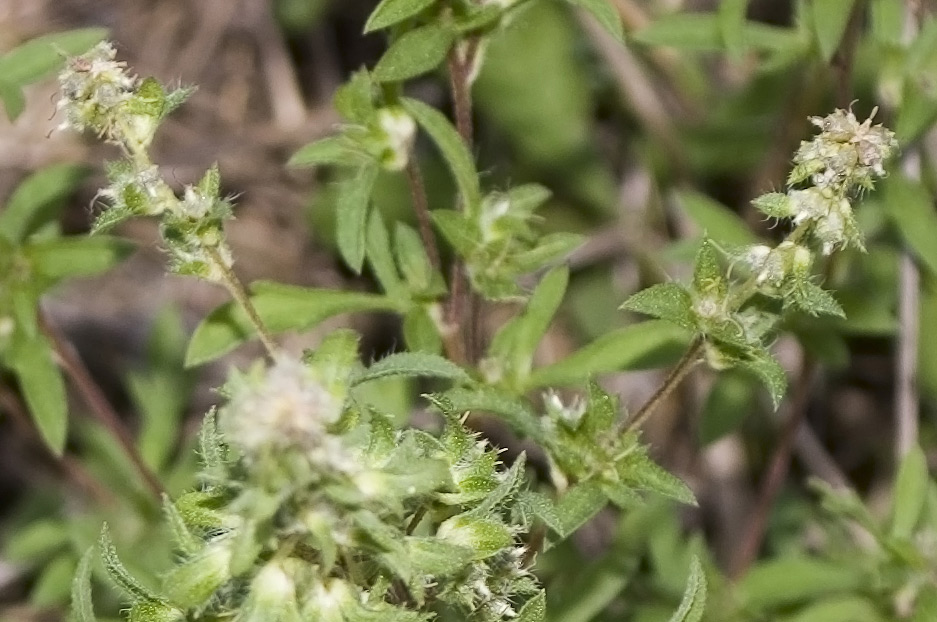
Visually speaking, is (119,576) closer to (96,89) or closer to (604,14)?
(96,89)

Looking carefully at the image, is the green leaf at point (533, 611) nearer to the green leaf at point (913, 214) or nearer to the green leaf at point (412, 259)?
the green leaf at point (412, 259)

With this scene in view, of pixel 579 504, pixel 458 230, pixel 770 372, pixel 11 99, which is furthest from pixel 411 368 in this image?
pixel 11 99

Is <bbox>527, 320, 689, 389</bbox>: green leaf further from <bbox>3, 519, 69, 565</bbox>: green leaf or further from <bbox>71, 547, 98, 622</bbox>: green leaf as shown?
<bbox>3, 519, 69, 565</bbox>: green leaf

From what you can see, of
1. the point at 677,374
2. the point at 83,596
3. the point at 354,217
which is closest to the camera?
the point at 83,596

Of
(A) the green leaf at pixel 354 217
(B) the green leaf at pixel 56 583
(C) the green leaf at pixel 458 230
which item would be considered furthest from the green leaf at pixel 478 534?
(B) the green leaf at pixel 56 583

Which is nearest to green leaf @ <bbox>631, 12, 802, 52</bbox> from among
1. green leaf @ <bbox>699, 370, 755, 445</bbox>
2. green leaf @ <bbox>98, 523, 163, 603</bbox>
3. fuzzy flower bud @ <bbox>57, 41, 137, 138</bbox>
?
green leaf @ <bbox>699, 370, 755, 445</bbox>

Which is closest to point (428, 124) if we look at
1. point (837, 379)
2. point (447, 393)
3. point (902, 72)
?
point (447, 393)
